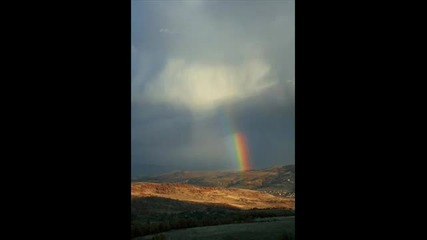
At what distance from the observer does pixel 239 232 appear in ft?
19.6

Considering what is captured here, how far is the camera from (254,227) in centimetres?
618

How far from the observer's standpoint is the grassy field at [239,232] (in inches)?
225

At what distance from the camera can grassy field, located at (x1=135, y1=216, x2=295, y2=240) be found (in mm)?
5707
